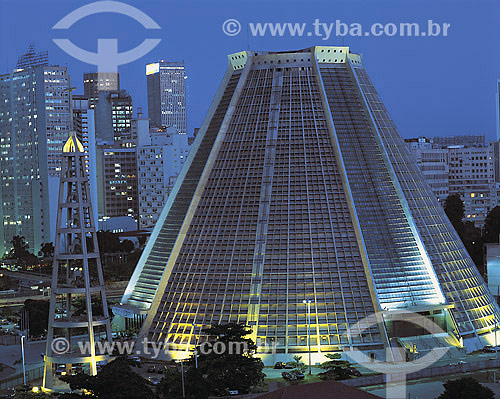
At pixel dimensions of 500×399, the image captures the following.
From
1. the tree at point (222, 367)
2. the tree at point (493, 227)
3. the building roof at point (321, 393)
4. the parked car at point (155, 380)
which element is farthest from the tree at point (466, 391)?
the tree at point (493, 227)

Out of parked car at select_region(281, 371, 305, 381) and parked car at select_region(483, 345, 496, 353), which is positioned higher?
parked car at select_region(483, 345, 496, 353)

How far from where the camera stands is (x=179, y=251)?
273 feet

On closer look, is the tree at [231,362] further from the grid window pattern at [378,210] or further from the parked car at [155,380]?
the grid window pattern at [378,210]

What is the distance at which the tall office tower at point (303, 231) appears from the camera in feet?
252

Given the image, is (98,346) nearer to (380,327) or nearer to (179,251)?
(179,251)

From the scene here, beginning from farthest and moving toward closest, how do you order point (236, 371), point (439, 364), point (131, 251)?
point (131, 251) → point (439, 364) → point (236, 371)

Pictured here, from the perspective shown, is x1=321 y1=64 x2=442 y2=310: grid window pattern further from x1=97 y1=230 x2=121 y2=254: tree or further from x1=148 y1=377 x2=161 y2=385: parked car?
x1=97 y1=230 x2=121 y2=254: tree

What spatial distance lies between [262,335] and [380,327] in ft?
28.4

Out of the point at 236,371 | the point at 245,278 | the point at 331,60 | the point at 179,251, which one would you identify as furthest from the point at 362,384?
the point at 331,60
